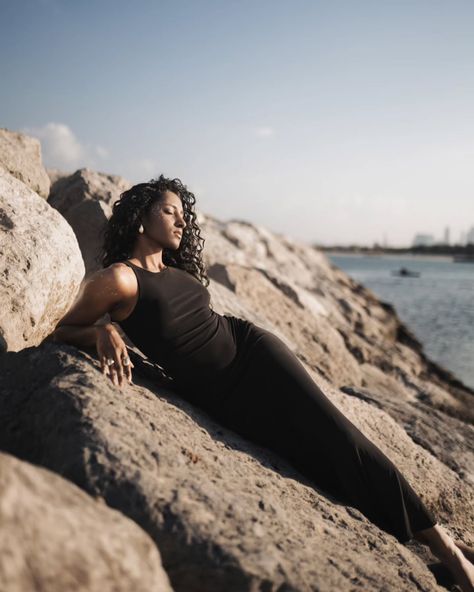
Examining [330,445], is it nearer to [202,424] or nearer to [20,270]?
[202,424]

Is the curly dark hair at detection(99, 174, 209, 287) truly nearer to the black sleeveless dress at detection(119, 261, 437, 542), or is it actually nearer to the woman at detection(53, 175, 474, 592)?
the woman at detection(53, 175, 474, 592)

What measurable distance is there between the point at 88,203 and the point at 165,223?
2139 millimetres

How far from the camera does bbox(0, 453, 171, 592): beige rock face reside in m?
1.29

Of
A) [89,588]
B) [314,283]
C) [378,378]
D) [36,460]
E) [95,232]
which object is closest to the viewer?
[89,588]

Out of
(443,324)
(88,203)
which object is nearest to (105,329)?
(88,203)

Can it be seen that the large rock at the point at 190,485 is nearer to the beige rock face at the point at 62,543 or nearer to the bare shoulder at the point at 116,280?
the beige rock face at the point at 62,543

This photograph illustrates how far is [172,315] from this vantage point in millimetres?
2904

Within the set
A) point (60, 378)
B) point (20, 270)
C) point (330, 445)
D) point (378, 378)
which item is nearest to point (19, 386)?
point (60, 378)

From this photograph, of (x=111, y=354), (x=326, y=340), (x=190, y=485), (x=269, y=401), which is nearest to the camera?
(x=190, y=485)

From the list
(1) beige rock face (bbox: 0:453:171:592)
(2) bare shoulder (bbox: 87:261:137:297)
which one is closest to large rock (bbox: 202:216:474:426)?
(2) bare shoulder (bbox: 87:261:137:297)

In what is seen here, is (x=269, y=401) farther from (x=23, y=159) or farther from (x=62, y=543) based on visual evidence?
(x=23, y=159)

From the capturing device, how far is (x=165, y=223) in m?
3.27

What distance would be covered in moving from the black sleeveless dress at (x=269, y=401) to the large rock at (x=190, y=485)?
107 mm

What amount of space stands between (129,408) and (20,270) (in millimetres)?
1242
